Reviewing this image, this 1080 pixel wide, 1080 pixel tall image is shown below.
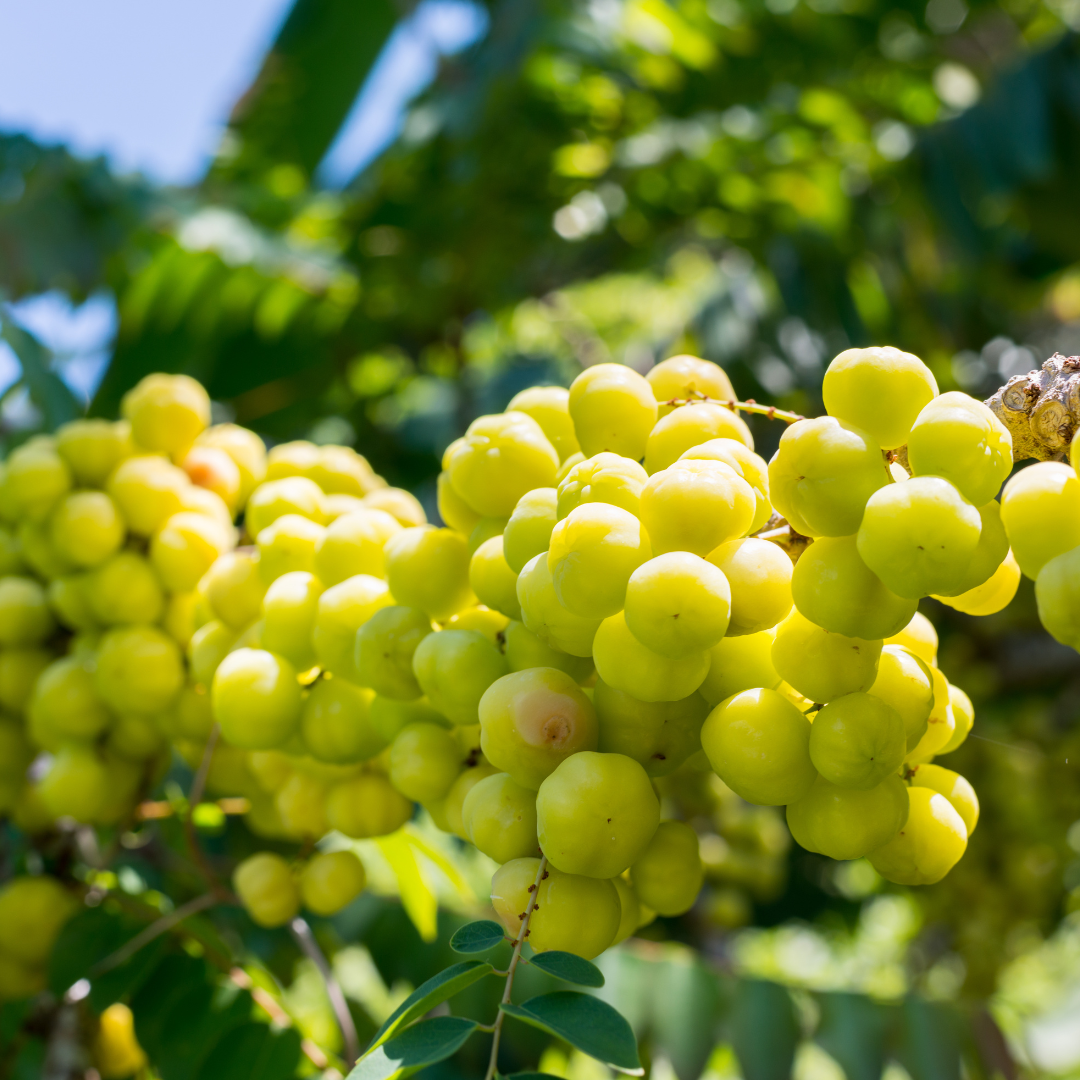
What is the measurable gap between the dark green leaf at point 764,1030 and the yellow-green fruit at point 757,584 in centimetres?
95

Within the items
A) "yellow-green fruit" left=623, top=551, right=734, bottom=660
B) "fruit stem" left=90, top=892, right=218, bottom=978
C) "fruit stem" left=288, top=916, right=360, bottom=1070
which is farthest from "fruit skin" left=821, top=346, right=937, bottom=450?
"fruit stem" left=90, top=892, right=218, bottom=978

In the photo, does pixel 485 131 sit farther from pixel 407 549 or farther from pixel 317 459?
pixel 407 549

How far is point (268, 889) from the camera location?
0.92 metres

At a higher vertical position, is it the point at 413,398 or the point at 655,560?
the point at 655,560

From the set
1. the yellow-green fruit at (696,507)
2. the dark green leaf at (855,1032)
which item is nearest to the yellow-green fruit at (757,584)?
the yellow-green fruit at (696,507)

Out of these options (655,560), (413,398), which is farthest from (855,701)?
(413,398)

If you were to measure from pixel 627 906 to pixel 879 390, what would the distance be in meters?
0.43

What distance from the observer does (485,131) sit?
7.68 ft

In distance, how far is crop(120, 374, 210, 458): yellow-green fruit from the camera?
1.13m

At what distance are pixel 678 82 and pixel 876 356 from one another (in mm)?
2544

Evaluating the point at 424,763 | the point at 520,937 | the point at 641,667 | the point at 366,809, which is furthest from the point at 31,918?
the point at 641,667

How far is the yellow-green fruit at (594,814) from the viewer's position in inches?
22.8

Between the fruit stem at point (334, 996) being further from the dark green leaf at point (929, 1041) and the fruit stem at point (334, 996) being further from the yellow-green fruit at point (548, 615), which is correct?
the dark green leaf at point (929, 1041)

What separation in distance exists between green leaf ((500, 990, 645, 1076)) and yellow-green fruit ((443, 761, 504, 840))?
15 centimetres
